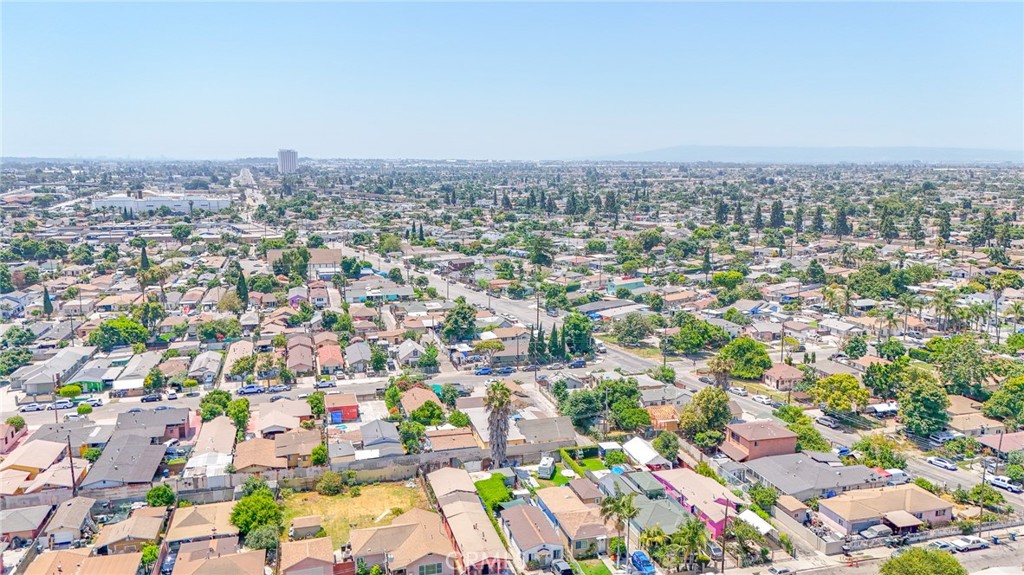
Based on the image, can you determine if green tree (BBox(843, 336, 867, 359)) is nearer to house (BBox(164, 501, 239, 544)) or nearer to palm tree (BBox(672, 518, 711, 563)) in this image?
palm tree (BBox(672, 518, 711, 563))

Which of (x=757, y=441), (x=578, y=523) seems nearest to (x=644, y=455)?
(x=757, y=441)

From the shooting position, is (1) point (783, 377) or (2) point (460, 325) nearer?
(1) point (783, 377)

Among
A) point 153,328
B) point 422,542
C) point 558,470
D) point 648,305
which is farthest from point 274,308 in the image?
point 422,542

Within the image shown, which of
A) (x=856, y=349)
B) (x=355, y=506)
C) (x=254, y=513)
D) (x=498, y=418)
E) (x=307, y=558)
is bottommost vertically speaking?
(x=355, y=506)

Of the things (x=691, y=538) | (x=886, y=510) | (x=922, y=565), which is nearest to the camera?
(x=922, y=565)

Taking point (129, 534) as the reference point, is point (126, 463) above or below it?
above

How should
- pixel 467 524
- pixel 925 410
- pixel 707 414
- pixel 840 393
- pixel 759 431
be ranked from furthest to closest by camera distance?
pixel 840 393 → pixel 925 410 → pixel 707 414 → pixel 759 431 → pixel 467 524

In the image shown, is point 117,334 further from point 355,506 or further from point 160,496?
point 355,506
